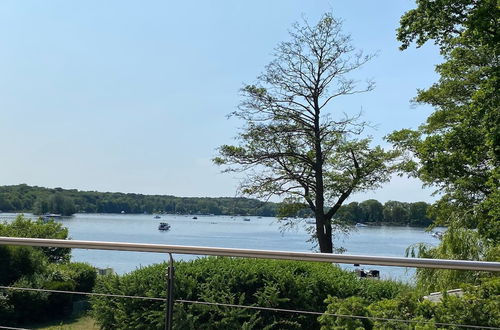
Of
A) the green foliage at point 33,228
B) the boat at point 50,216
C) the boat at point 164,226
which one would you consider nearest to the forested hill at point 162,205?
the boat at point 50,216

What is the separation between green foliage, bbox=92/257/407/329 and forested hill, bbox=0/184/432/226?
18468 mm

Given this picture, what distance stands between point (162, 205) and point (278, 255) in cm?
3222

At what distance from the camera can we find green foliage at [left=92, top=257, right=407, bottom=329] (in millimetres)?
4711

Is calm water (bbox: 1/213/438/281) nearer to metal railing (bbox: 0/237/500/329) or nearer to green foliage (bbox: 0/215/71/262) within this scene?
green foliage (bbox: 0/215/71/262)

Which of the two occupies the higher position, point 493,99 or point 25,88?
point 25,88

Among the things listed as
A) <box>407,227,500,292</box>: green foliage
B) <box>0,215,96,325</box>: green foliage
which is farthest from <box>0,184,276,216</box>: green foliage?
<box>0,215,96,325</box>: green foliage

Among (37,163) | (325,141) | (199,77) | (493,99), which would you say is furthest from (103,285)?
(37,163)

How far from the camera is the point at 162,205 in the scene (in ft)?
113

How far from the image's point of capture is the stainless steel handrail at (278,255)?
94.4 inches

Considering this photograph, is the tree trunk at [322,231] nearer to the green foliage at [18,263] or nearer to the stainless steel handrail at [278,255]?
the green foliage at [18,263]

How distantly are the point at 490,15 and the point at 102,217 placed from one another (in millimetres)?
24949

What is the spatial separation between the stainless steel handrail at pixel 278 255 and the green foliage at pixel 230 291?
143 cm

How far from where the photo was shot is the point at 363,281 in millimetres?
6500

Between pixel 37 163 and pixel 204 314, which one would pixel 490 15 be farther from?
pixel 37 163
